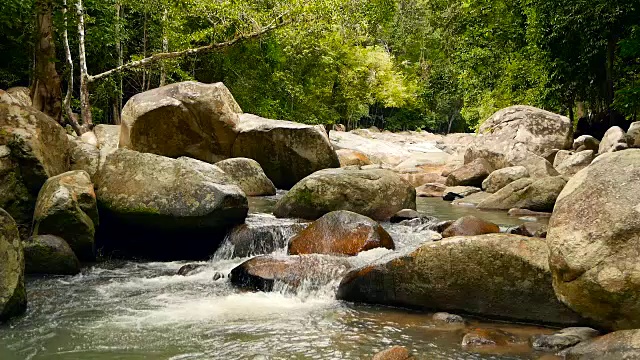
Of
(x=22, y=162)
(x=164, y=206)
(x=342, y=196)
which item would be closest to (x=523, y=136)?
(x=342, y=196)

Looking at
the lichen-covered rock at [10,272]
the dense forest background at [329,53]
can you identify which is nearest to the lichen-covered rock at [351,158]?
the dense forest background at [329,53]

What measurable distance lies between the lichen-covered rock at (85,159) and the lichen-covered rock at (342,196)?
3517 mm

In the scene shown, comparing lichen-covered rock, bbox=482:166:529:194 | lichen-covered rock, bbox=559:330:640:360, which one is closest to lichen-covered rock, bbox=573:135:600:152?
lichen-covered rock, bbox=482:166:529:194

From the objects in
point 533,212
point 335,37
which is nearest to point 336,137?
point 335,37

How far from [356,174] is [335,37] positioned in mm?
16658

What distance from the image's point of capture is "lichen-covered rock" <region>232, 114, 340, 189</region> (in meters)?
15.6

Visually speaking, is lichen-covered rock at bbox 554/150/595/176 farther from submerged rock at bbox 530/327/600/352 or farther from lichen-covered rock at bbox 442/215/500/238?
submerged rock at bbox 530/327/600/352

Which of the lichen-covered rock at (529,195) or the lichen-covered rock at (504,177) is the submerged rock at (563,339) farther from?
the lichen-covered rock at (504,177)

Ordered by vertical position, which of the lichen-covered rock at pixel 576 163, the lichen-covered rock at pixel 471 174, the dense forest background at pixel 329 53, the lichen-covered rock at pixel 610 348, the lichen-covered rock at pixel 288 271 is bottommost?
the lichen-covered rock at pixel 288 271

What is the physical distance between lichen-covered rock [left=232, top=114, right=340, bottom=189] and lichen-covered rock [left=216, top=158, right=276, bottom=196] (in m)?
1.40

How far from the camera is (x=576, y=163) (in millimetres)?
15992

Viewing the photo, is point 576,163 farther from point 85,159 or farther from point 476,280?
point 85,159

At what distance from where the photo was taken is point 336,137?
3017 centimetres

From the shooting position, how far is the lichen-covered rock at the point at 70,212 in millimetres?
7734
